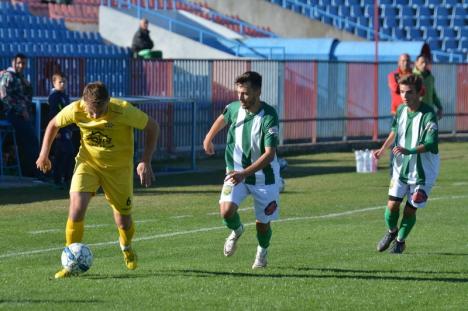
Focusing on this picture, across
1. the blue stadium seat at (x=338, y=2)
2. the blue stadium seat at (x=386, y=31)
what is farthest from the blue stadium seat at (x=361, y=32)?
the blue stadium seat at (x=338, y=2)

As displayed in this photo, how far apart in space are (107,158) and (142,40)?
19350 millimetres

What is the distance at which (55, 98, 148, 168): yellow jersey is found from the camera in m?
10.6

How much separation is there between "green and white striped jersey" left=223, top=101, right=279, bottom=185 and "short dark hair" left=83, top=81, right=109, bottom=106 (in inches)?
54.8

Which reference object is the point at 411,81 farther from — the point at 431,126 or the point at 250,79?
the point at 250,79

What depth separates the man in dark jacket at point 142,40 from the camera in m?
29.7

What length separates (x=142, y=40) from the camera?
29828 mm

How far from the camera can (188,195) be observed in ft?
61.8

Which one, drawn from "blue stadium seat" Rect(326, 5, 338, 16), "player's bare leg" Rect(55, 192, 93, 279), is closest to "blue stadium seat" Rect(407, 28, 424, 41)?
"blue stadium seat" Rect(326, 5, 338, 16)

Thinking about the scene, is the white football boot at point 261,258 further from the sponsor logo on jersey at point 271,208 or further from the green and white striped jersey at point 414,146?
the green and white striped jersey at point 414,146

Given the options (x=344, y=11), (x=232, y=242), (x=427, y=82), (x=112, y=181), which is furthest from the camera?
(x=344, y=11)

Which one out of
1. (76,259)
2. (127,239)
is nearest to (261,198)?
(127,239)

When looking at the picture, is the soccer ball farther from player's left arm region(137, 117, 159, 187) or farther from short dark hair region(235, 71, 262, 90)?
short dark hair region(235, 71, 262, 90)

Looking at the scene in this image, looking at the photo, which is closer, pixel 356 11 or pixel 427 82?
pixel 427 82

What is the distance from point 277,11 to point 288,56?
695 centimetres
